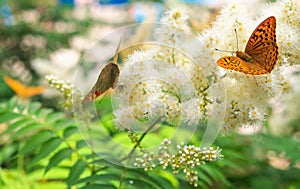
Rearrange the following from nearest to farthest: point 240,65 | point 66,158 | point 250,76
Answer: point 240,65 → point 250,76 → point 66,158

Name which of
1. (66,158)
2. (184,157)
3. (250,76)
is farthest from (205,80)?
(66,158)

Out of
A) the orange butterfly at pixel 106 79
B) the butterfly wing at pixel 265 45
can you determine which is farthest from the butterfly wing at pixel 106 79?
the butterfly wing at pixel 265 45

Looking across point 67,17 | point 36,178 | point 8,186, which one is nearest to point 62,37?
point 67,17

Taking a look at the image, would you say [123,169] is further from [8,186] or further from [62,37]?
[62,37]

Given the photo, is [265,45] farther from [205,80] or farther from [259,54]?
[205,80]

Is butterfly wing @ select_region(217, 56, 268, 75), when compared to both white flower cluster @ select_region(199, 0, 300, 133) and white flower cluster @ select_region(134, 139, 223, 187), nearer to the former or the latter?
white flower cluster @ select_region(199, 0, 300, 133)
